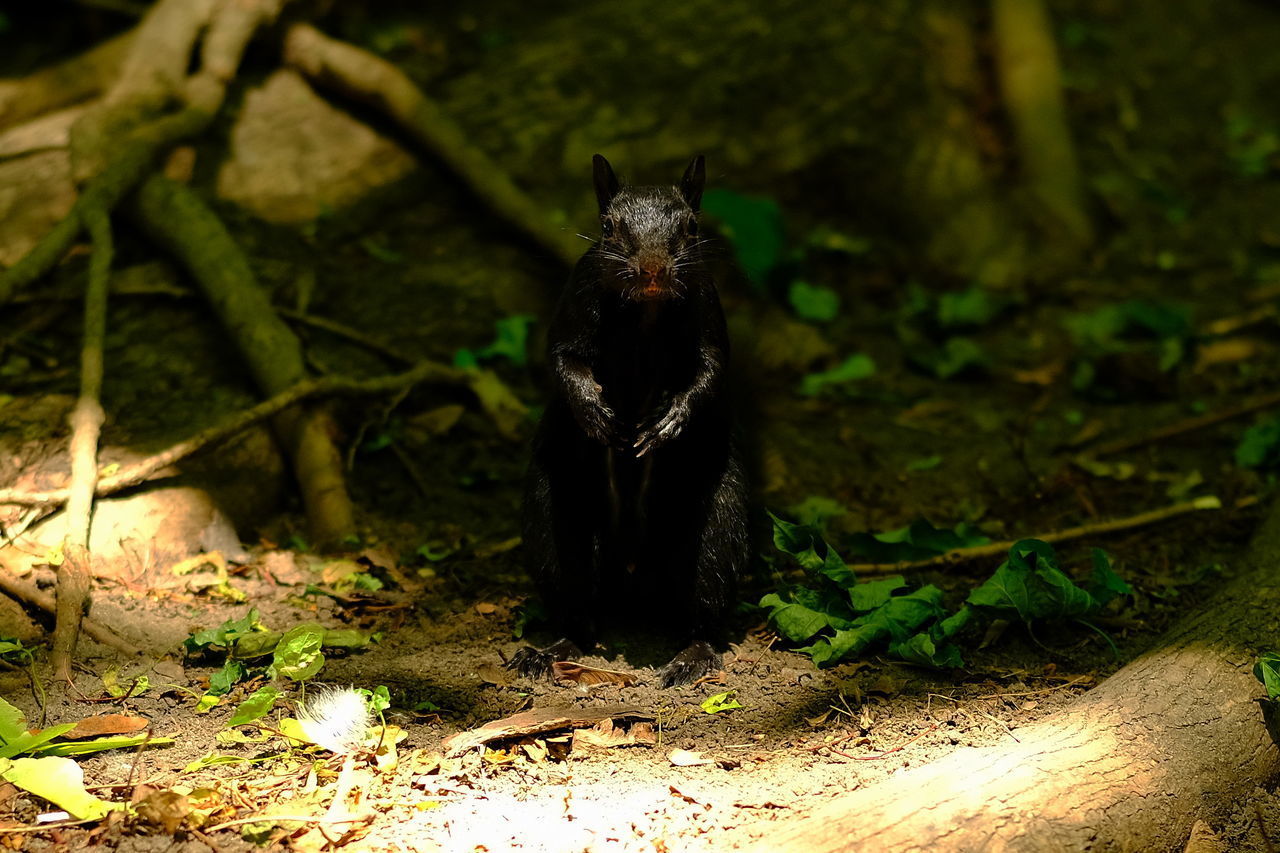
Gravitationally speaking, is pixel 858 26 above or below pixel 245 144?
above

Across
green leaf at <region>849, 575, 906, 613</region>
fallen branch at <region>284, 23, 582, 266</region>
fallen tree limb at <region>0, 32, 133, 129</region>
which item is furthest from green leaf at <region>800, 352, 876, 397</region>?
fallen tree limb at <region>0, 32, 133, 129</region>

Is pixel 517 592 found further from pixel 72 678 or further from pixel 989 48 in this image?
pixel 989 48

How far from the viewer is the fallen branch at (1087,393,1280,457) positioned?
187 inches

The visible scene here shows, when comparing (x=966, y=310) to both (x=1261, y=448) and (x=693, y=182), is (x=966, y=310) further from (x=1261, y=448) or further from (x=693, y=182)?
(x=693, y=182)

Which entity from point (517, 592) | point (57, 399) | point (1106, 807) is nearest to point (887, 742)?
point (1106, 807)

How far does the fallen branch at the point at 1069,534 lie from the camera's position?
12.6ft

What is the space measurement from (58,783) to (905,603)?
232cm

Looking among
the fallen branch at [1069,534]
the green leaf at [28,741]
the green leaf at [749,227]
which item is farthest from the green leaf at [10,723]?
the green leaf at [749,227]

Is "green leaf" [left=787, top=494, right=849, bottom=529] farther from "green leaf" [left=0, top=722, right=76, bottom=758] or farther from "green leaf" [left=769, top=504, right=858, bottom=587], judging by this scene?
"green leaf" [left=0, top=722, right=76, bottom=758]

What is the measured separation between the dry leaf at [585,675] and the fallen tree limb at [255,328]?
1.12 metres

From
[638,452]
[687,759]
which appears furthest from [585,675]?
[638,452]

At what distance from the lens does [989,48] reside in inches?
261

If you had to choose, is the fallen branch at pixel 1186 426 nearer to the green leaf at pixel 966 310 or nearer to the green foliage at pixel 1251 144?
the green leaf at pixel 966 310

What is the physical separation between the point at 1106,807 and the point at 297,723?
197 centimetres
